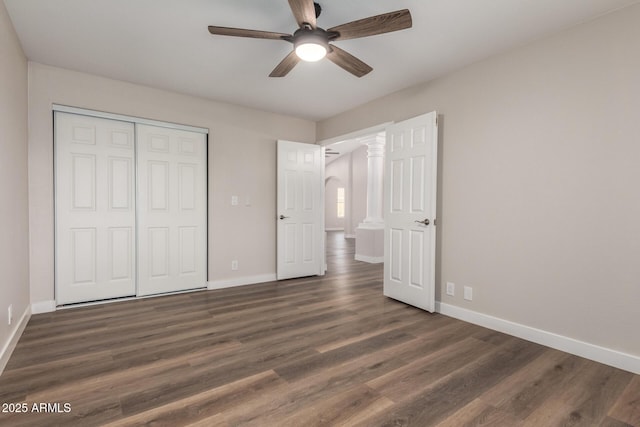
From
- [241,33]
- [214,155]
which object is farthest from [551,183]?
[214,155]

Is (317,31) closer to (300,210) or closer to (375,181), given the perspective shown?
(300,210)

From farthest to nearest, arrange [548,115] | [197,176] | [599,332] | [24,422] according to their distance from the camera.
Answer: [197,176]
[548,115]
[599,332]
[24,422]

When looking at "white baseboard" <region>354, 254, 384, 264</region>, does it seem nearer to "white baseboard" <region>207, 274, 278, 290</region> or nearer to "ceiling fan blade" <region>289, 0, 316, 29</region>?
"white baseboard" <region>207, 274, 278, 290</region>

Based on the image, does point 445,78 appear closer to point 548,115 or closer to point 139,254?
point 548,115

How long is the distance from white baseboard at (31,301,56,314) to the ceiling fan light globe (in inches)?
139

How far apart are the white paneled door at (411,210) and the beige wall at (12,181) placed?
11.4 feet

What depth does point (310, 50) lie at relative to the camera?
2.31 m

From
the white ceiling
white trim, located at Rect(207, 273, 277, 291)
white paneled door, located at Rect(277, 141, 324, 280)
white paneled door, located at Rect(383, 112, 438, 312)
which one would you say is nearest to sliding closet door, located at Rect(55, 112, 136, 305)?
the white ceiling

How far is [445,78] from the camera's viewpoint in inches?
134

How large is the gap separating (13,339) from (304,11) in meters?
3.26

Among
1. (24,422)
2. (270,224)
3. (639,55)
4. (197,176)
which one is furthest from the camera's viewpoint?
(270,224)

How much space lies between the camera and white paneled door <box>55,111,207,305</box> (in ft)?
11.3

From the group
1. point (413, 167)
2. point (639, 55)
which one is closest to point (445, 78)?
point (413, 167)

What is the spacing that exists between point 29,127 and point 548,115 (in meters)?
4.83
